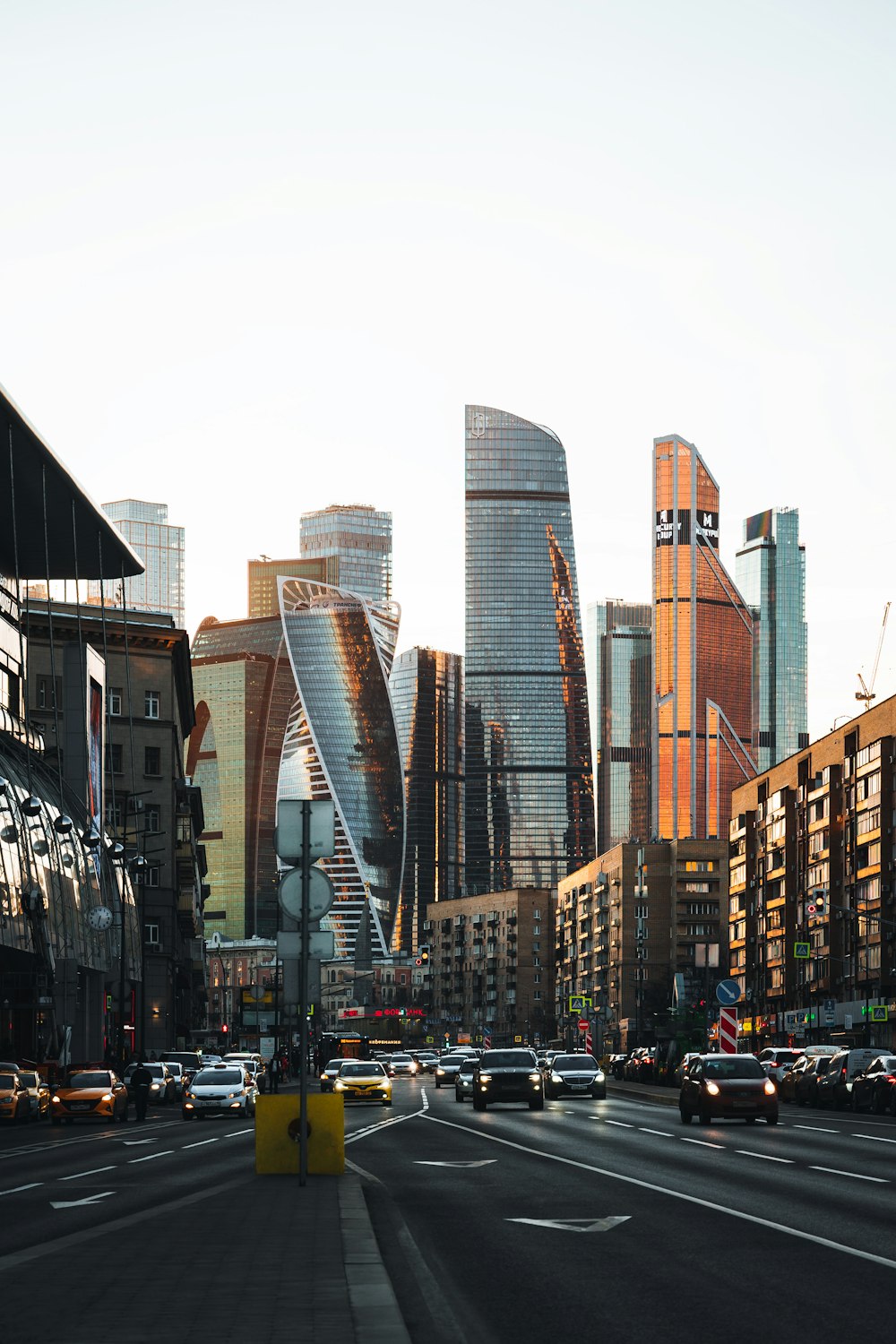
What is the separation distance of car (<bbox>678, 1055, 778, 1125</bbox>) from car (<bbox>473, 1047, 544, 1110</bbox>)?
43.2ft

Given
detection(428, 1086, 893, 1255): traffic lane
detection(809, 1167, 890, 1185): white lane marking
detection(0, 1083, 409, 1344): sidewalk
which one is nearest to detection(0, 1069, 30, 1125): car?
detection(428, 1086, 893, 1255): traffic lane

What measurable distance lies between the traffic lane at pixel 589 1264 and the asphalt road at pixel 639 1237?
24 mm

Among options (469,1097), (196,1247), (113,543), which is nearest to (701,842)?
(113,543)

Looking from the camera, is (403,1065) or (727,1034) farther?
(403,1065)

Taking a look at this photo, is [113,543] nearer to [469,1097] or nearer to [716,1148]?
[469,1097]

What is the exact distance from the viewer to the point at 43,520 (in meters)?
99.6

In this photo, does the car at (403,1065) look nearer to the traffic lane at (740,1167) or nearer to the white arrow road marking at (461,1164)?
the traffic lane at (740,1167)

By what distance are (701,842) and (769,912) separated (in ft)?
155

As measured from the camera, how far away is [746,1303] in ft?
39.8

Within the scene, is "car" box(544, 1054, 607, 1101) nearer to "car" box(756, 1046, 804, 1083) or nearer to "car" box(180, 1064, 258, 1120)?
"car" box(756, 1046, 804, 1083)

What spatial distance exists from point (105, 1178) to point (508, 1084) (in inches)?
1134

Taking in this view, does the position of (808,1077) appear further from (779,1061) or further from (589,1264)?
(589,1264)

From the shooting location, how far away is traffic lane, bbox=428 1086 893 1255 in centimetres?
1806

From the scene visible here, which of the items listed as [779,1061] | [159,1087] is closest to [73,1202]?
[159,1087]
